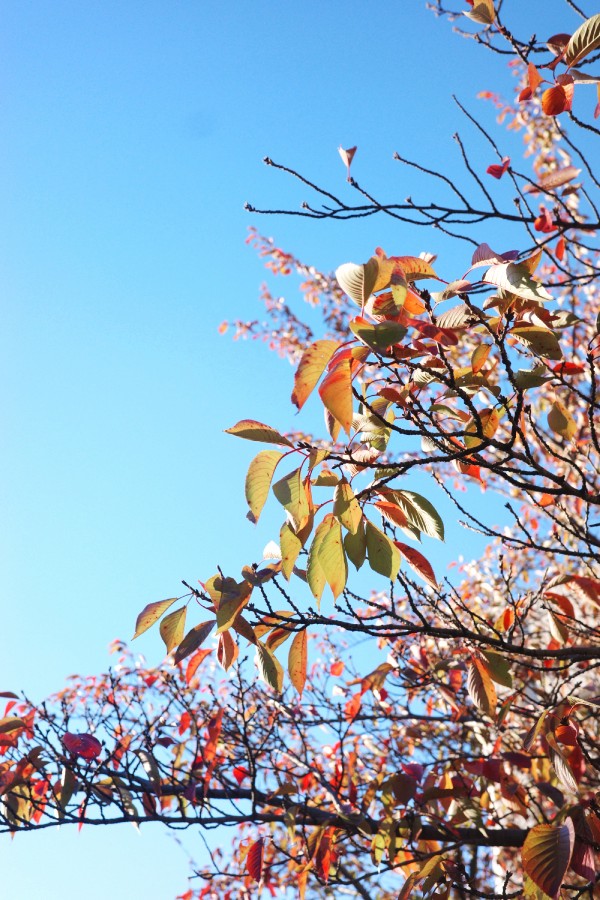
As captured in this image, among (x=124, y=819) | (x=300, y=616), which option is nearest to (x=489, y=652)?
(x=300, y=616)

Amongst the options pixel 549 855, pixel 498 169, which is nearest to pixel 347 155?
pixel 498 169

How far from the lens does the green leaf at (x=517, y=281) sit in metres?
1.24

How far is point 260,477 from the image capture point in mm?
1479

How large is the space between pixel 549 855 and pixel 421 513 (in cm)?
84

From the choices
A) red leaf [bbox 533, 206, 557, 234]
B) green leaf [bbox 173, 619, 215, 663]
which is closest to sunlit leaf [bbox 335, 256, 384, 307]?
green leaf [bbox 173, 619, 215, 663]

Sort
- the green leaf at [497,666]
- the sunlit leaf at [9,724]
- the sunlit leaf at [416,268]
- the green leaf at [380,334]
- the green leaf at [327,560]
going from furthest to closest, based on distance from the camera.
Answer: the sunlit leaf at [9,724] < the green leaf at [497,666] < the green leaf at [327,560] < the sunlit leaf at [416,268] < the green leaf at [380,334]

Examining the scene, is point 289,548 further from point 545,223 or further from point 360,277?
point 545,223

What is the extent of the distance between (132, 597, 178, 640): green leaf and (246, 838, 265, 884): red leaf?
1.34 meters

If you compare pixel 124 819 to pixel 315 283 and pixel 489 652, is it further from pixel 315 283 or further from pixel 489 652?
pixel 315 283

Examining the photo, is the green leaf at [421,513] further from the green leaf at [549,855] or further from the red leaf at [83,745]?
the red leaf at [83,745]

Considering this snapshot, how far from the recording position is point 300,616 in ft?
5.99

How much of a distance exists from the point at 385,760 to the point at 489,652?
10.3ft

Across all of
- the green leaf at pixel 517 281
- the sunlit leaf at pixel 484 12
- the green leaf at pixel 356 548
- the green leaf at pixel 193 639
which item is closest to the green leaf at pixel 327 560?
the green leaf at pixel 356 548

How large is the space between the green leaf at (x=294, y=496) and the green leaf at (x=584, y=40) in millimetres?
1330
